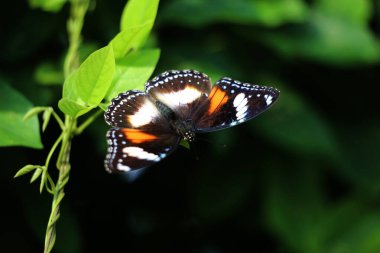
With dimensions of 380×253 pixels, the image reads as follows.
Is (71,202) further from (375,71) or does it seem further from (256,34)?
(375,71)

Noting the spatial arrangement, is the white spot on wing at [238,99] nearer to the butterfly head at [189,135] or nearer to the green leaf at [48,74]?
the butterfly head at [189,135]

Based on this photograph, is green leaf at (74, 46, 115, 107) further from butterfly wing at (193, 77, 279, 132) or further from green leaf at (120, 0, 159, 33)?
butterfly wing at (193, 77, 279, 132)

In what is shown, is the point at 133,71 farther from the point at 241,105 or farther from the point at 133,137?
the point at 241,105

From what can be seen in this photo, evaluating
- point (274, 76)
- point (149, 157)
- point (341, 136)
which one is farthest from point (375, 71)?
point (149, 157)

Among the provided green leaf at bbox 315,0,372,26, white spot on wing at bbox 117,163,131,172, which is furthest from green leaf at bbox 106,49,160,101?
green leaf at bbox 315,0,372,26

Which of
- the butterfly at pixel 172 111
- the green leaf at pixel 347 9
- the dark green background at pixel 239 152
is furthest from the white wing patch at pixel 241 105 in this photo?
the green leaf at pixel 347 9

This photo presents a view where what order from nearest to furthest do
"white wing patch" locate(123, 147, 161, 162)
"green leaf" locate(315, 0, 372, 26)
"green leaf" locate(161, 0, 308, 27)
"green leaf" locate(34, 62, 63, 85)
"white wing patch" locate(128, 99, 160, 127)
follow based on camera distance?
"white wing patch" locate(123, 147, 161, 162)
"white wing patch" locate(128, 99, 160, 127)
"green leaf" locate(34, 62, 63, 85)
"green leaf" locate(161, 0, 308, 27)
"green leaf" locate(315, 0, 372, 26)
